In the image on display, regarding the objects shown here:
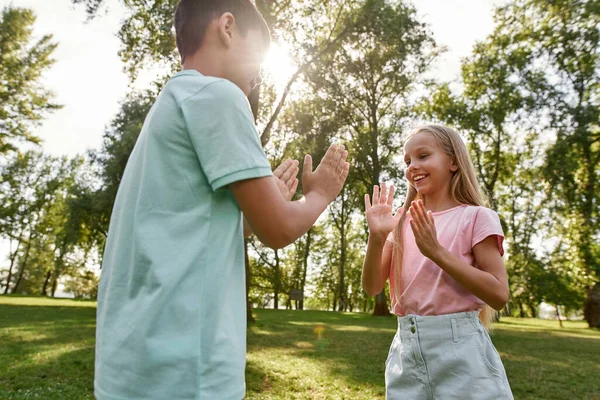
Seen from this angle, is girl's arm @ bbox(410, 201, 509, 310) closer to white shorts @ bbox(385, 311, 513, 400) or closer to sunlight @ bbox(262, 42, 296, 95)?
white shorts @ bbox(385, 311, 513, 400)

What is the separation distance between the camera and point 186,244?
129 centimetres

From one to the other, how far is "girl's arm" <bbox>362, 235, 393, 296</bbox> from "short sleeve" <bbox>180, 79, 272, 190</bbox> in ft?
4.66

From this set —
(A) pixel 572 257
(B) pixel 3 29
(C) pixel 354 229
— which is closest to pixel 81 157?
(B) pixel 3 29

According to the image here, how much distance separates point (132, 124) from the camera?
27.6 meters

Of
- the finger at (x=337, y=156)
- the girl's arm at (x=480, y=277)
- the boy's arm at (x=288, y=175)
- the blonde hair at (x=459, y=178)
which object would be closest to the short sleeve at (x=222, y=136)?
the finger at (x=337, y=156)

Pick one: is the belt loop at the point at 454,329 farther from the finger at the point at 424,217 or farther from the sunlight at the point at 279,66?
the sunlight at the point at 279,66

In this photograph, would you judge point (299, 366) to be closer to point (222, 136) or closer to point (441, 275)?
point (441, 275)

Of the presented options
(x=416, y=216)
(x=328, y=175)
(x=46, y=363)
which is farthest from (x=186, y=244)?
(x=46, y=363)

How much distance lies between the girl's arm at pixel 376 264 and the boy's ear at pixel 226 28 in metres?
1.42

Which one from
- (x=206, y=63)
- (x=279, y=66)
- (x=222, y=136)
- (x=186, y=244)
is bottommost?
(x=186, y=244)

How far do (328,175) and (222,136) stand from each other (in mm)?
534

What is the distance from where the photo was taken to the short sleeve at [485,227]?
240 cm

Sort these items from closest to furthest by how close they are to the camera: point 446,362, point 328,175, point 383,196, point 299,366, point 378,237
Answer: point 328,175, point 446,362, point 378,237, point 383,196, point 299,366

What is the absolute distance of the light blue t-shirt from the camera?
4.05 ft
